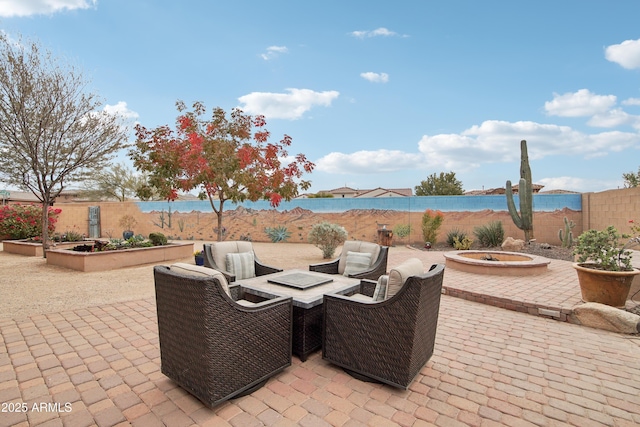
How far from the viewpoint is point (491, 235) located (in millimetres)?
10070

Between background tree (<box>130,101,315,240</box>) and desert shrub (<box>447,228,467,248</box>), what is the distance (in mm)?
6131

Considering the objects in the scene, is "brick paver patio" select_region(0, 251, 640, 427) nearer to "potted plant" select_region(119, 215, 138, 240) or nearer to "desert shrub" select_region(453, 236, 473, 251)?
"desert shrub" select_region(453, 236, 473, 251)

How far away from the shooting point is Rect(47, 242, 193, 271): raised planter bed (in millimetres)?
7055

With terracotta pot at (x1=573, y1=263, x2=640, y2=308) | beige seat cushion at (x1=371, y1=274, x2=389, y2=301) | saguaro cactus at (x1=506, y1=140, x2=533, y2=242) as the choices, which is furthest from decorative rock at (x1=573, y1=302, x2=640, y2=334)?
saguaro cactus at (x1=506, y1=140, x2=533, y2=242)

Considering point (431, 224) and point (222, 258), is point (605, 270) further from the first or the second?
point (431, 224)

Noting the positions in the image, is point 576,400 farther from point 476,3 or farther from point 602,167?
point 602,167

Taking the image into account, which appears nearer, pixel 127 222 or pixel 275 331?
pixel 275 331

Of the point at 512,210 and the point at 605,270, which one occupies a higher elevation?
the point at 512,210

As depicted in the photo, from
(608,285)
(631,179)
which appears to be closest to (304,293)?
(608,285)

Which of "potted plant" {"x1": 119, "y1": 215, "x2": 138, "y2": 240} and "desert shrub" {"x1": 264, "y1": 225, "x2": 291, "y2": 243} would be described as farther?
"potted plant" {"x1": 119, "y1": 215, "x2": 138, "y2": 240}

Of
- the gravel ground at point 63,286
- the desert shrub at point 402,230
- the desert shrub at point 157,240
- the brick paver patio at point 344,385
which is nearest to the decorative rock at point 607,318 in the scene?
the brick paver patio at point 344,385

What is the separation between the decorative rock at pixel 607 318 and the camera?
344 centimetres

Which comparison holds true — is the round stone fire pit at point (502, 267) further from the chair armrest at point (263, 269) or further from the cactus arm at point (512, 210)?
the chair armrest at point (263, 269)

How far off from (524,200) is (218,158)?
9.33m
